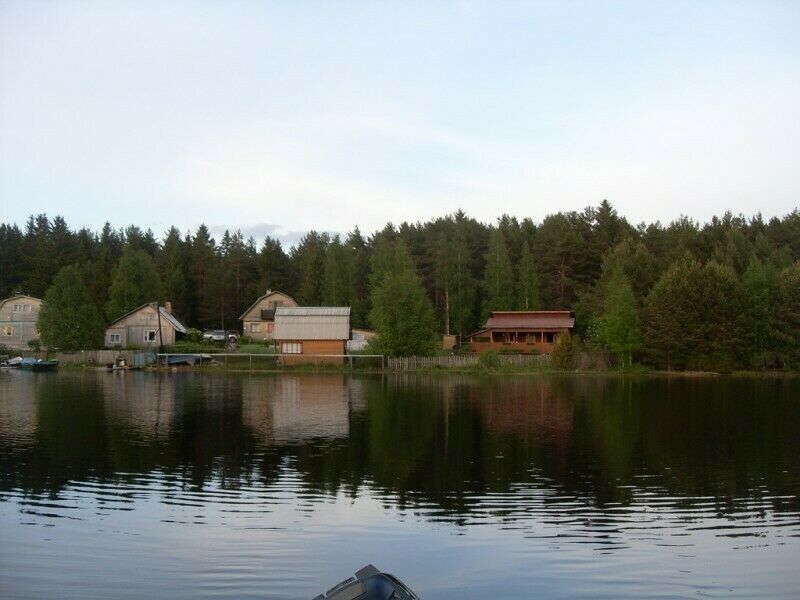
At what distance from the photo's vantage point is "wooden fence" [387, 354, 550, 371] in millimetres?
68500

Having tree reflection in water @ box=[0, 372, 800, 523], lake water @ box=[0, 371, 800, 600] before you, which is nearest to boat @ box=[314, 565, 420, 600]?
lake water @ box=[0, 371, 800, 600]

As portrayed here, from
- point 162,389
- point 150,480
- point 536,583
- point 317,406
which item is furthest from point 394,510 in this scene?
point 162,389

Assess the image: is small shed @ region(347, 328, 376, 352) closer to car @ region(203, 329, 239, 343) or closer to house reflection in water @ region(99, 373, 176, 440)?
car @ region(203, 329, 239, 343)

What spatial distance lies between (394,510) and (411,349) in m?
52.1

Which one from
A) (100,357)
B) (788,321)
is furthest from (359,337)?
(788,321)

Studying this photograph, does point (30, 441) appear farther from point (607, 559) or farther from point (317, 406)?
point (607, 559)

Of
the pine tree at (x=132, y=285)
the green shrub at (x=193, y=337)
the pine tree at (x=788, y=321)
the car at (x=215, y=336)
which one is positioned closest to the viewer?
the pine tree at (x=788, y=321)

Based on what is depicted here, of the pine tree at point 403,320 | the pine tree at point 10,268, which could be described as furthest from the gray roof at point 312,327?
the pine tree at point 10,268

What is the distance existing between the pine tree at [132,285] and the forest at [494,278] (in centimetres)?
16

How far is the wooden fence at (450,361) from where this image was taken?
68500 millimetres

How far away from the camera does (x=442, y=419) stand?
33.9 m

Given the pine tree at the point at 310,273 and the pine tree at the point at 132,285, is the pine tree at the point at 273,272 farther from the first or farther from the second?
the pine tree at the point at 132,285

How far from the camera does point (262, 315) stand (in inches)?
3868

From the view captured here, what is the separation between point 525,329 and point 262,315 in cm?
3665
